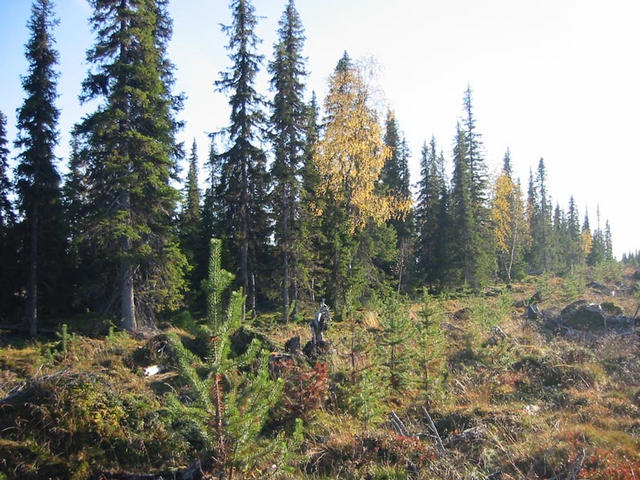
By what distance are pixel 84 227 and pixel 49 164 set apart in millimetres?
6806

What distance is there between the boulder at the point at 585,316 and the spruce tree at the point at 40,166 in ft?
75.7

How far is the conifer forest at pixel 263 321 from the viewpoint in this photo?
4.48 m

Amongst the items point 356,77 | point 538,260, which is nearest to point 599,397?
point 356,77

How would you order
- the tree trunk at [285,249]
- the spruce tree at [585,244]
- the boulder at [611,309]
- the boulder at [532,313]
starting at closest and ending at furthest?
the boulder at [611,309] → the boulder at [532,313] → the tree trunk at [285,249] → the spruce tree at [585,244]

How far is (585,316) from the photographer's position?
16.3 metres

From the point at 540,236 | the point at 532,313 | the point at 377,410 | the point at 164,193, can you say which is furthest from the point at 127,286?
the point at 540,236

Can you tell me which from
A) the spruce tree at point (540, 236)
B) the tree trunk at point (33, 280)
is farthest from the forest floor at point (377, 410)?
the spruce tree at point (540, 236)

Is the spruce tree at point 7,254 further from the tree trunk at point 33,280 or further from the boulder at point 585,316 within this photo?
the boulder at point 585,316

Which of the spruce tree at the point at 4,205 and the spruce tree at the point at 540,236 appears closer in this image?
the spruce tree at the point at 4,205

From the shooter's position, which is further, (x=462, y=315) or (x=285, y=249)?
(x=285, y=249)

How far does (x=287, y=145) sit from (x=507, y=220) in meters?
30.3

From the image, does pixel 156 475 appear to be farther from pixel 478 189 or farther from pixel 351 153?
pixel 478 189

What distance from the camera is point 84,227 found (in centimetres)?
1577

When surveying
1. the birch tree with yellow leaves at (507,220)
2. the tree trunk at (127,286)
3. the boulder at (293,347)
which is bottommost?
the boulder at (293,347)
